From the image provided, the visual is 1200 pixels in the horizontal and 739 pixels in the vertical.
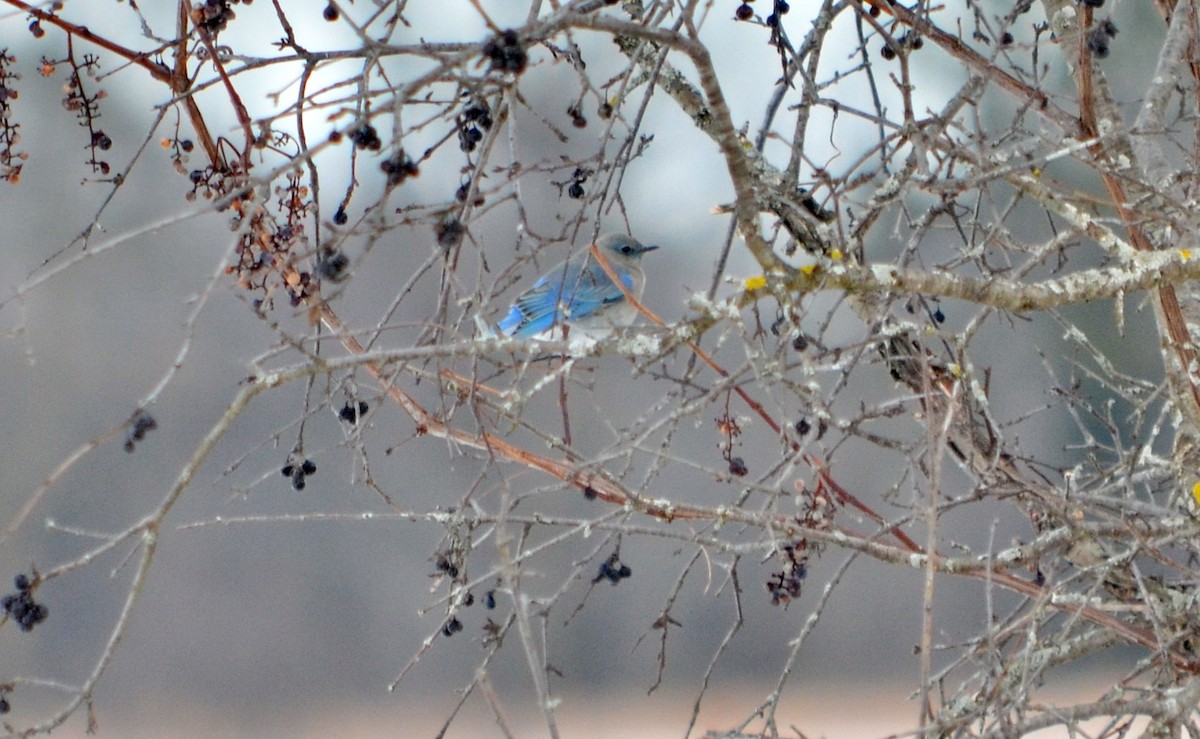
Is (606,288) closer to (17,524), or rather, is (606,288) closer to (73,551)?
(17,524)

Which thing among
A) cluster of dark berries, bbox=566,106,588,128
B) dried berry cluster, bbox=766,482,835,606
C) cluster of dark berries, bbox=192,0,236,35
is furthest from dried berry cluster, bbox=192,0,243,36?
dried berry cluster, bbox=766,482,835,606

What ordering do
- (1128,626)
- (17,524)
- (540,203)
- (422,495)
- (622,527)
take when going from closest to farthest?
(17,524), (622,527), (1128,626), (540,203), (422,495)

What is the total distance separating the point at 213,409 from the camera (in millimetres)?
10672

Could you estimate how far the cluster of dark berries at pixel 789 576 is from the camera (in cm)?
255

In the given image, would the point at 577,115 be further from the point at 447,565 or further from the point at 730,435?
the point at 447,565

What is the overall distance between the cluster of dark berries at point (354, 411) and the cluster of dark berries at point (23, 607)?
2.40 feet

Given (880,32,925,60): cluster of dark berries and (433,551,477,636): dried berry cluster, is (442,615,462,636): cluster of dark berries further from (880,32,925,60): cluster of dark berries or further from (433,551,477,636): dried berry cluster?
(880,32,925,60): cluster of dark berries

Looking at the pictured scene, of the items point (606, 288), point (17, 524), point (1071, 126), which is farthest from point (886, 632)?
point (17, 524)

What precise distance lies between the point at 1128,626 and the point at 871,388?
7885 mm

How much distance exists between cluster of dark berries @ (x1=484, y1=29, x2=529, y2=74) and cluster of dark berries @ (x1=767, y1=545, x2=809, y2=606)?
1.36m

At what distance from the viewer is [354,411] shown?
2.41 metres

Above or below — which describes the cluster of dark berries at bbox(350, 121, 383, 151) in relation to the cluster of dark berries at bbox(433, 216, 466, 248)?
above

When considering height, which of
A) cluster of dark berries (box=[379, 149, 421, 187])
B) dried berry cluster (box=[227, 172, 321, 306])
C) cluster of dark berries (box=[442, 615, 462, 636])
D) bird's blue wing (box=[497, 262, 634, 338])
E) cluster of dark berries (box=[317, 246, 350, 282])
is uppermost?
bird's blue wing (box=[497, 262, 634, 338])

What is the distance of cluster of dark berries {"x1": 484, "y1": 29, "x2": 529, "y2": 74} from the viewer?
1467 millimetres
